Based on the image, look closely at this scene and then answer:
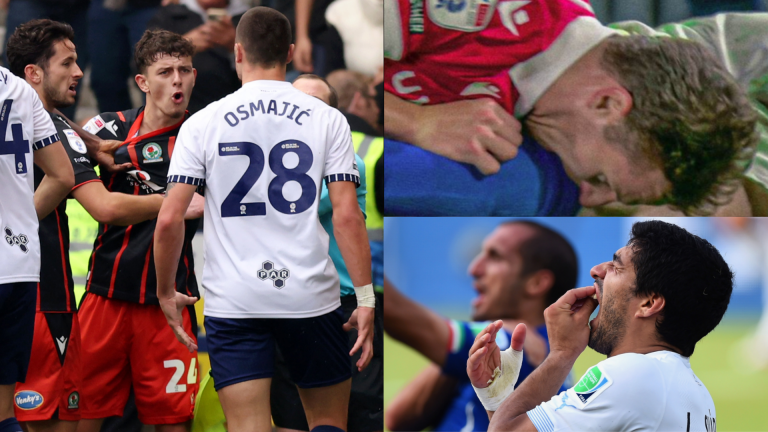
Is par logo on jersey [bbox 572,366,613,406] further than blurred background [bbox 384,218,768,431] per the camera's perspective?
No

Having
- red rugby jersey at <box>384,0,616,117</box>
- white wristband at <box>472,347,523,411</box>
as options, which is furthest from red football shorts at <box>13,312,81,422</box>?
white wristband at <box>472,347,523,411</box>

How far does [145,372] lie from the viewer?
3938mm

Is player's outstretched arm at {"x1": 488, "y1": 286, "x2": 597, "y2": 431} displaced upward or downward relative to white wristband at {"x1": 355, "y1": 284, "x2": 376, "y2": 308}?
upward

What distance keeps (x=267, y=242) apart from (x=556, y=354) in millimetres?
1303

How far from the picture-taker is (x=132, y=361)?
3943 millimetres

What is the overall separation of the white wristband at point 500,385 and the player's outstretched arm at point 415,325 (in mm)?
2146

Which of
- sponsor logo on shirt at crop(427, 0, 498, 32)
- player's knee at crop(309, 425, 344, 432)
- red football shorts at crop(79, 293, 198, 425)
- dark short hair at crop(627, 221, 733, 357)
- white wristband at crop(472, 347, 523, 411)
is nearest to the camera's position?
dark short hair at crop(627, 221, 733, 357)

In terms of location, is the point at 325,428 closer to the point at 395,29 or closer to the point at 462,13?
the point at 395,29

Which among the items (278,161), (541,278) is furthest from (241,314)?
(541,278)

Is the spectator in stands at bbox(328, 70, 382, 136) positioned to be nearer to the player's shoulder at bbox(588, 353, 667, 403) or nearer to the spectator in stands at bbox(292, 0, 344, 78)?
the spectator in stands at bbox(292, 0, 344, 78)

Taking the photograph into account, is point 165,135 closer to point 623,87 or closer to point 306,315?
point 306,315

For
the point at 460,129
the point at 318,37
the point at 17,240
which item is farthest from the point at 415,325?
the point at 17,240

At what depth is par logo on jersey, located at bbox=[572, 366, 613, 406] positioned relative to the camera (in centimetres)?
195

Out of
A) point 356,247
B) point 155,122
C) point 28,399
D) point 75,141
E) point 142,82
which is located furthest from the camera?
point 142,82
